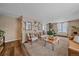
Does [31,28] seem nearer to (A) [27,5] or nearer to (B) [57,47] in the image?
(A) [27,5]

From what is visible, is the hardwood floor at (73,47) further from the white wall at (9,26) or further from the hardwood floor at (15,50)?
the white wall at (9,26)

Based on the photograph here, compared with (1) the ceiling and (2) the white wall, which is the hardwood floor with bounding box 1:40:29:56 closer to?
(2) the white wall

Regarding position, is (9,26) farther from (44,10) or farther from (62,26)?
(62,26)

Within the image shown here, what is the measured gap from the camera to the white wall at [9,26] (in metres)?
1.63

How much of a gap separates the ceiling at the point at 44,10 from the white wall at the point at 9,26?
0.09 meters

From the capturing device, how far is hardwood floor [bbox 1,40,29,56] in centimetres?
169

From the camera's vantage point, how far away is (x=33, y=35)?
5.65 ft

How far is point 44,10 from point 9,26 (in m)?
0.69

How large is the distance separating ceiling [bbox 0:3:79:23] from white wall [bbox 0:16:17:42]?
0.29 ft

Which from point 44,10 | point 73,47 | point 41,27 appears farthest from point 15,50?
point 73,47

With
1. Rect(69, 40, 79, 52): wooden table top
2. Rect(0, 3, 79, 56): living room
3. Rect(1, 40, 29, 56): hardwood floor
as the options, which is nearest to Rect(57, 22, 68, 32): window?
Rect(0, 3, 79, 56): living room

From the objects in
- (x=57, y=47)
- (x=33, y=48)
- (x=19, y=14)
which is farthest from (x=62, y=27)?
(x=19, y=14)

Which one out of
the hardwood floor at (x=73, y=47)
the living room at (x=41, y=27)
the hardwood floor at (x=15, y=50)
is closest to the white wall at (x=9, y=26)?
the living room at (x=41, y=27)

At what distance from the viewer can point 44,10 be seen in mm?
1676
